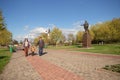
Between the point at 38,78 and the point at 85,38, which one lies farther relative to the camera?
the point at 85,38

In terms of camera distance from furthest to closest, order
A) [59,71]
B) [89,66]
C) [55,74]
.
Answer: [89,66] < [59,71] < [55,74]

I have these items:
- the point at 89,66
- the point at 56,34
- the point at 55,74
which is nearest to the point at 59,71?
the point at 55,74

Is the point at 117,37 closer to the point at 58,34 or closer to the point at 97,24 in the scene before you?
the point at 97,24

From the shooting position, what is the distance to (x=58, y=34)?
195ft

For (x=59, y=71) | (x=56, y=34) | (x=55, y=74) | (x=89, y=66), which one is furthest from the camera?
(x=56, y=34)

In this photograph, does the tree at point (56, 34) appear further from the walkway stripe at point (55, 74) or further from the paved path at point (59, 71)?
the walkway stripe at point (55, 74)

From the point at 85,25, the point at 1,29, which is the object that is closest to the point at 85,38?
the point at 85,25

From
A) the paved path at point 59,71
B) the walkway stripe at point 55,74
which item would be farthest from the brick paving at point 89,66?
the walkway stripe at point 55,74

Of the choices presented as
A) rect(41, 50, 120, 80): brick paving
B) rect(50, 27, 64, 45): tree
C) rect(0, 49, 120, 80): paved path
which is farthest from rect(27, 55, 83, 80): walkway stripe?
rect(50, 27, 64, 45): tree

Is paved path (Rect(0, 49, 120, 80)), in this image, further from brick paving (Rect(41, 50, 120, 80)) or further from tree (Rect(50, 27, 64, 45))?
tree (Rect(50, 27, 64, 45))

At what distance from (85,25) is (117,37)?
26.2 m

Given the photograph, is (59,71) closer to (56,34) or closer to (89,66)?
(89,66)

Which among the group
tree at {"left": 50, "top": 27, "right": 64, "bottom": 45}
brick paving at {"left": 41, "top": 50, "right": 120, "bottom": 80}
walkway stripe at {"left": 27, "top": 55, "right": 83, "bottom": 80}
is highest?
tree at {"left": 50, "top": 27, "right": 64, "bottom": 45}

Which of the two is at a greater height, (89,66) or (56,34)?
(56,34)
